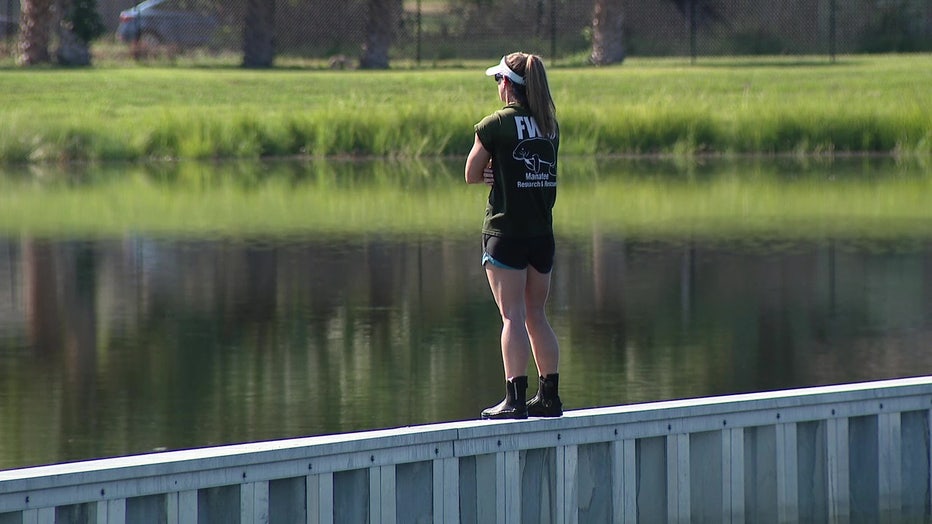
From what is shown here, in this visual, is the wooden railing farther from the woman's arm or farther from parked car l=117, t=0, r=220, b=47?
parked car l=117, t=0, r=220, b=47

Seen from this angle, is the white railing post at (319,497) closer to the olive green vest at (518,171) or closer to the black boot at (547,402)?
the black boot at (547,402)

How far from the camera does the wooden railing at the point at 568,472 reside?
672 centimetres

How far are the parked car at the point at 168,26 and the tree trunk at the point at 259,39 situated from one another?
14.4 ft

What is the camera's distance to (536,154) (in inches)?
294

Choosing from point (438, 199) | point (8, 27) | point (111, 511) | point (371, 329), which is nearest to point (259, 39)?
point (8, 27)

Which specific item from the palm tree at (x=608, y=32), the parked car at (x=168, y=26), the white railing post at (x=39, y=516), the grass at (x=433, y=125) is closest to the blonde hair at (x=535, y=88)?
the white railing post at (x=39, y=516)

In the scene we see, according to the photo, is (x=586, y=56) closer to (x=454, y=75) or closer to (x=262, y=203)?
(x=454, y=75)

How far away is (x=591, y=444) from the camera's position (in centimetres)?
757

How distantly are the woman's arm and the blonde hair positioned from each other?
0.83 feet

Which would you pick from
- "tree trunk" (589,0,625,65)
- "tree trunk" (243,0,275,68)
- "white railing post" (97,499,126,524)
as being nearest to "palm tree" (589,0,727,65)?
"tree trunk" (589,0,625,65)

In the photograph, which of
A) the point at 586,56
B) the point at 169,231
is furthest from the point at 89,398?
the point at 586,56

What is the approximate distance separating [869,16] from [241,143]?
24.0 m

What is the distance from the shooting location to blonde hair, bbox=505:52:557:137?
7375 millimetres

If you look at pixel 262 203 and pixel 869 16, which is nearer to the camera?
pixel 262 203
